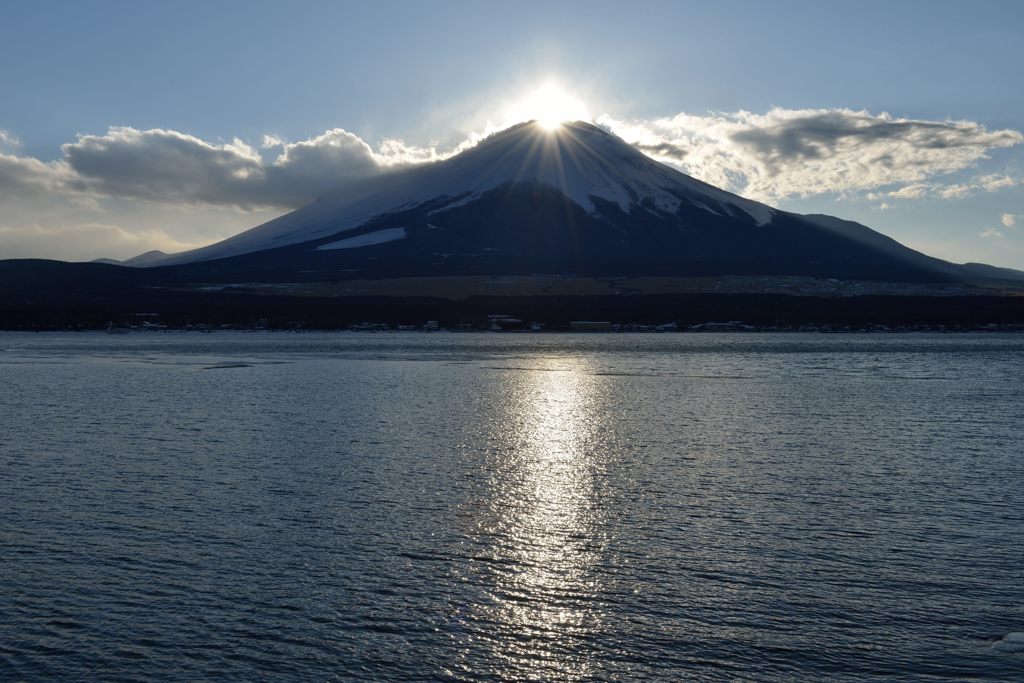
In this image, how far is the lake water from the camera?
14555 mm

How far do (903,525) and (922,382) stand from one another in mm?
44000

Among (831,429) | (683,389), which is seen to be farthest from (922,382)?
(831,429)

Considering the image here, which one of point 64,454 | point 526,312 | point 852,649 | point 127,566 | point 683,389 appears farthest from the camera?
point 526,312

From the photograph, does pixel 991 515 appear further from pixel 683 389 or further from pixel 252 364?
pixel 252 364

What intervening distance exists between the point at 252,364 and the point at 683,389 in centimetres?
4145

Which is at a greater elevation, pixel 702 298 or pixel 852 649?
pixel 702 298

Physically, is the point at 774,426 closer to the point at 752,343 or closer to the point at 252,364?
the point at 252,364

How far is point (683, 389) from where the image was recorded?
5709 centimetres

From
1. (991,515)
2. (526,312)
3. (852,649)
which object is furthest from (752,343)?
(852,649)

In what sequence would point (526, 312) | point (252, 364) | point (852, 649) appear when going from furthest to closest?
point (526, 312) → point (252, 364) → point (852, 649)

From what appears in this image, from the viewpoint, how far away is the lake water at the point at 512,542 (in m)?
14.6

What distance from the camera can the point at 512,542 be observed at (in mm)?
20875

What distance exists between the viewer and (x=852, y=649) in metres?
14.6

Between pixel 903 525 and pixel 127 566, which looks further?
pixel 903 525
